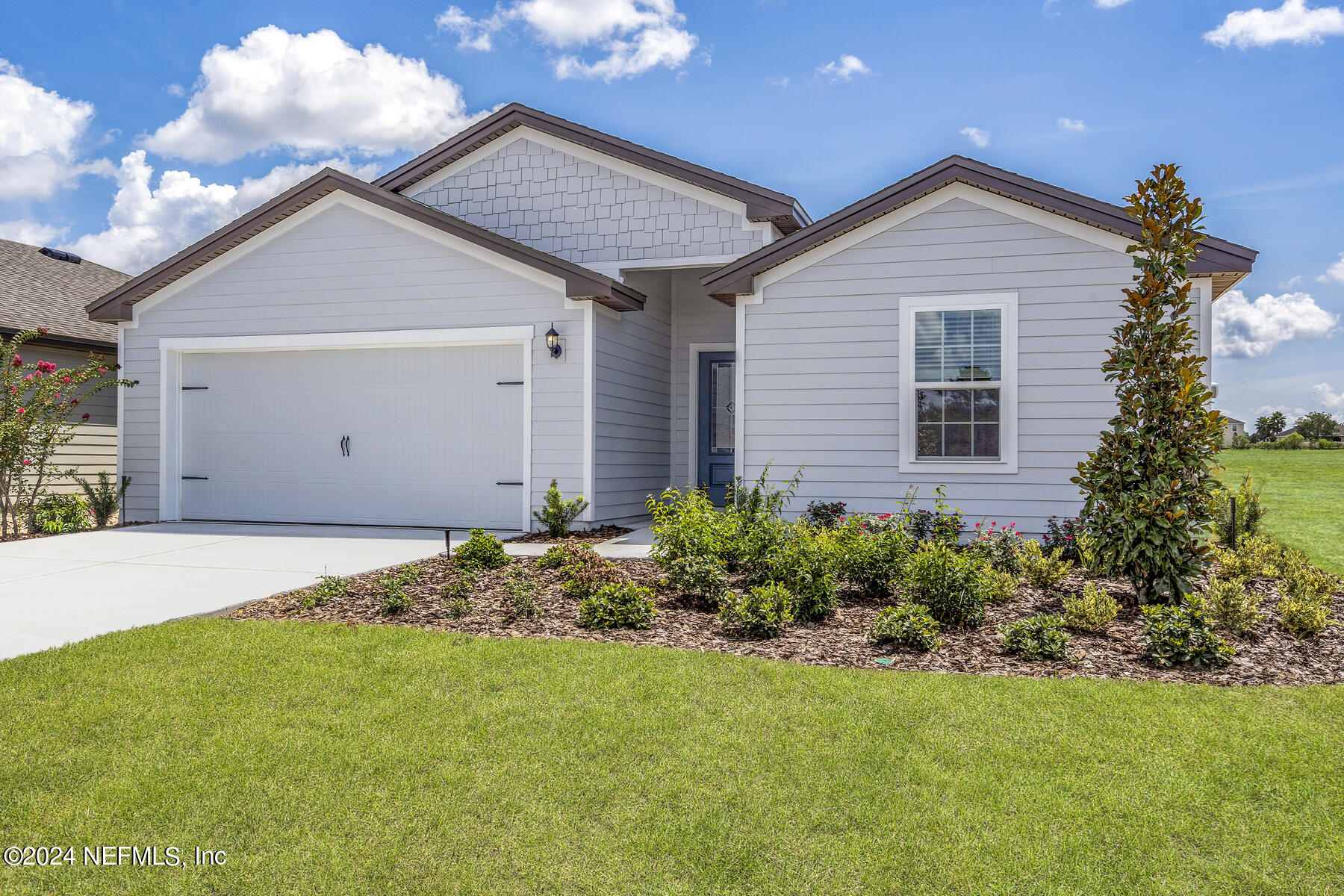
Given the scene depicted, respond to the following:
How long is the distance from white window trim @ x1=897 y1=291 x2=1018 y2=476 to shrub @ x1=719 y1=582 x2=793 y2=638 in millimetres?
3938

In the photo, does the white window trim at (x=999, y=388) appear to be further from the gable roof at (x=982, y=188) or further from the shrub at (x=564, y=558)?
the shrub at (x=564, y=558)

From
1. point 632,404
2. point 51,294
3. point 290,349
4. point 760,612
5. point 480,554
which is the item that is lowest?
point 760,612

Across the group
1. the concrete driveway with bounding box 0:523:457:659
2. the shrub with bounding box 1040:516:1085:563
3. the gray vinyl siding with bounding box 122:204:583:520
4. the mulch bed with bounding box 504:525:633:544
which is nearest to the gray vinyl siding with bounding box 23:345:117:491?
the gray vinyl siding with bounding box 122:204:583:520

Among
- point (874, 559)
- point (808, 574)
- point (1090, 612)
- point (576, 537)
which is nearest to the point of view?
point (1090, 612)

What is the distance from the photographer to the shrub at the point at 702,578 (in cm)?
625

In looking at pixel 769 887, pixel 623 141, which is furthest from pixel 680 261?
pixel 769 887

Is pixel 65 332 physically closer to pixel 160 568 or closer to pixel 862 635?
pixel 160 568

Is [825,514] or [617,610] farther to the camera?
[825,514]

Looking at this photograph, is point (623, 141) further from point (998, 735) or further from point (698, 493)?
point (998, 735)

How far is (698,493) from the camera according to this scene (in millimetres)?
7406

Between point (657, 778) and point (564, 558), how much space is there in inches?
157

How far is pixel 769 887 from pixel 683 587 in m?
3.66

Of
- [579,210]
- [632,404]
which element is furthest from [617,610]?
[579,210]

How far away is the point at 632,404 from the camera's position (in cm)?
1161
